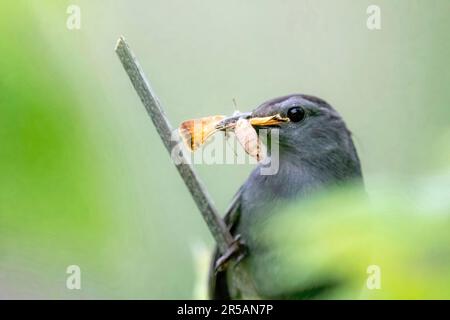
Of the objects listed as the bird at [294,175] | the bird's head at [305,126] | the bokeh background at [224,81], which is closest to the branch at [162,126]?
the bird's head at [305,126]

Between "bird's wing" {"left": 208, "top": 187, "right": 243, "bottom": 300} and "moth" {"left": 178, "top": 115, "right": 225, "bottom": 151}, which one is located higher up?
"moth" {"left": 178, "top": 115, "right": 225, "bottom": 151}

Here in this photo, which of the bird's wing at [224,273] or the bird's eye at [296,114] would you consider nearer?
the bird's eye at [296,114]

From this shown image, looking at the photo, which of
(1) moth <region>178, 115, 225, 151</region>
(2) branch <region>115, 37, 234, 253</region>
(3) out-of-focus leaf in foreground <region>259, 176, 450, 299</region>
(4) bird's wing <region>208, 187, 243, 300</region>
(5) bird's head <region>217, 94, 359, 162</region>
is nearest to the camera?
(3) out-of-focus leaf in foreground <region>259, 176, 450, 299</region>

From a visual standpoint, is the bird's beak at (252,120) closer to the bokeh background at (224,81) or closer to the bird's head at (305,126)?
the bird's head at (305,126)

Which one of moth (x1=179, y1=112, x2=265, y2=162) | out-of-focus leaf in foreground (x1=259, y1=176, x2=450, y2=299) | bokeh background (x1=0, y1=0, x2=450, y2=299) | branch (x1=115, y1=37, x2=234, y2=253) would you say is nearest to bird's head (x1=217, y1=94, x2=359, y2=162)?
moth (x1=179, y1=112, x2=265, y2=162)

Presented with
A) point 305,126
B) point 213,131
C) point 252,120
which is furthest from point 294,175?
point 213,131

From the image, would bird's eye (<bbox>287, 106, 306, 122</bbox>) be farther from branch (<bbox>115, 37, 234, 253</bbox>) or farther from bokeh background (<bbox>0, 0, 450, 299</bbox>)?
branch (<bbox>115, 37, 234, 253</bbox>)

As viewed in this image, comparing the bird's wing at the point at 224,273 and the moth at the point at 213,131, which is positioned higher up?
the moth at the point at 213,131

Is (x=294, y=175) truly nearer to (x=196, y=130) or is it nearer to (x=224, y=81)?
(x=196, y=130)
